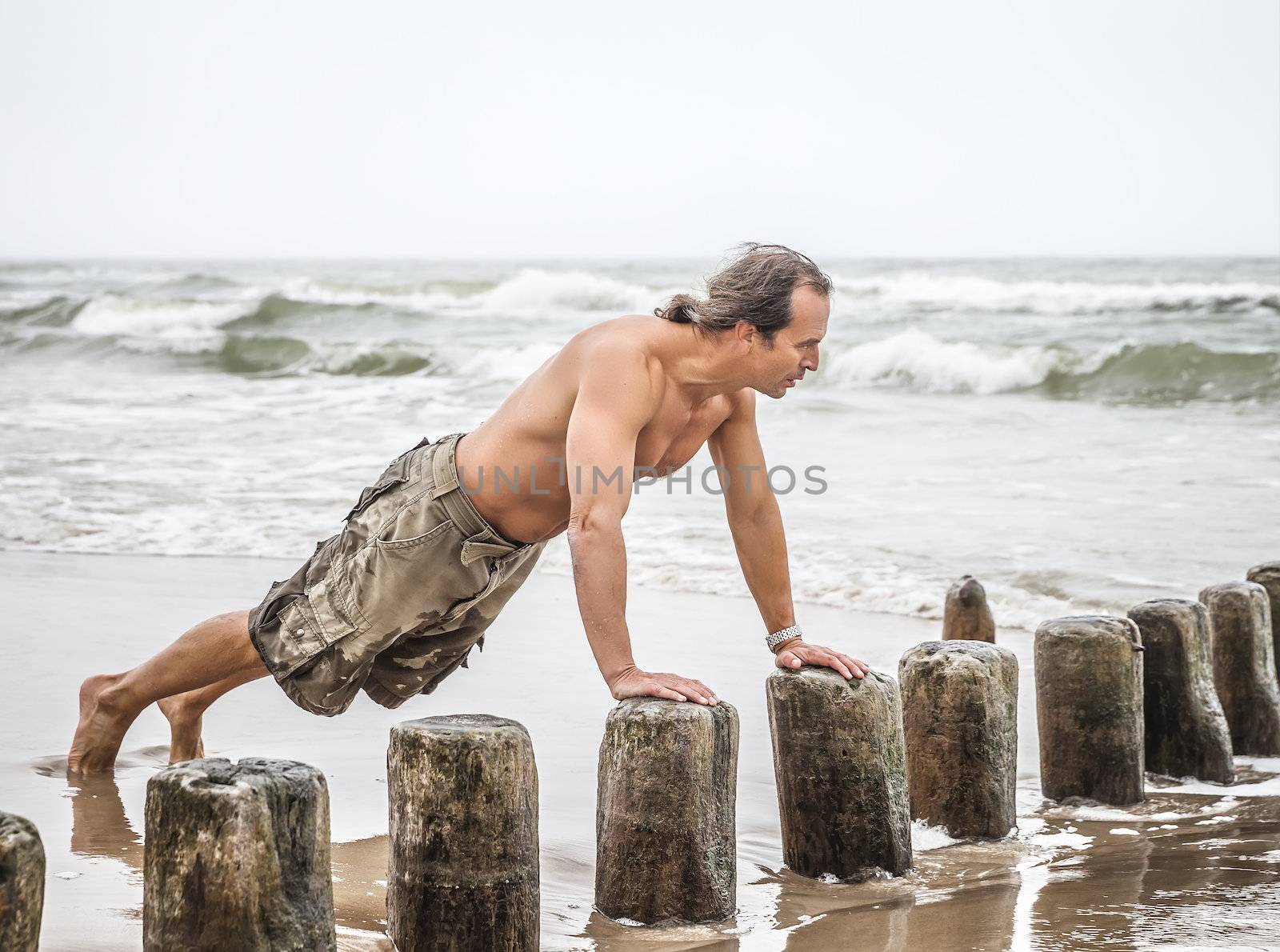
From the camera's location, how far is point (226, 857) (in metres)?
2.31

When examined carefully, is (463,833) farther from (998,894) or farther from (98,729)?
(98,729)

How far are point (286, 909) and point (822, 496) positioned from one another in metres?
8.54

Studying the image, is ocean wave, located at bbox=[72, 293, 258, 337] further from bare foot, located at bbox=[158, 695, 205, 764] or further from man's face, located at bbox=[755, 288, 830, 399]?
man's face, located at bbox=[755, 288, 830, 399]

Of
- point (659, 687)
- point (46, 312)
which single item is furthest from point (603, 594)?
point (46, 312)

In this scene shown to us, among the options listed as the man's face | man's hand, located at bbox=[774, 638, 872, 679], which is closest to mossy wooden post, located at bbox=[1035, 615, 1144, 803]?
man's hand, located at bbox=[774, 638, 872, 679]

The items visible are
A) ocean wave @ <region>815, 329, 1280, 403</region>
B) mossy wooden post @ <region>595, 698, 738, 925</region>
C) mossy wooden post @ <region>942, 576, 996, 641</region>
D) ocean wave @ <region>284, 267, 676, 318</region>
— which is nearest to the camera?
mossy wooden post @ <region>595, 698, 738, 925</region>

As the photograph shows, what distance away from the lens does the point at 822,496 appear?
10656mm

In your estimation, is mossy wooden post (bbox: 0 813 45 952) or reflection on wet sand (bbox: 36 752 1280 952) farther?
reflection on wet sand (bbox: 36 752 1280 952)

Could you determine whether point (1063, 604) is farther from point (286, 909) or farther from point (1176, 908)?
point (286, 909)

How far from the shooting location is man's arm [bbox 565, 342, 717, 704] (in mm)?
3195

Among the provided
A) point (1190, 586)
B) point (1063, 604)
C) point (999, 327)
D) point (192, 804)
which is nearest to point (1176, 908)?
point (192, 804)

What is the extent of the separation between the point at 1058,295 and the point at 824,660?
97.6ft

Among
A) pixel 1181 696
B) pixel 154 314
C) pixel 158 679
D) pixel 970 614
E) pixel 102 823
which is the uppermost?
pixel 154 314

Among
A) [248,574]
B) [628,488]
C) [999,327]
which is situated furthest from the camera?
[999,327]
